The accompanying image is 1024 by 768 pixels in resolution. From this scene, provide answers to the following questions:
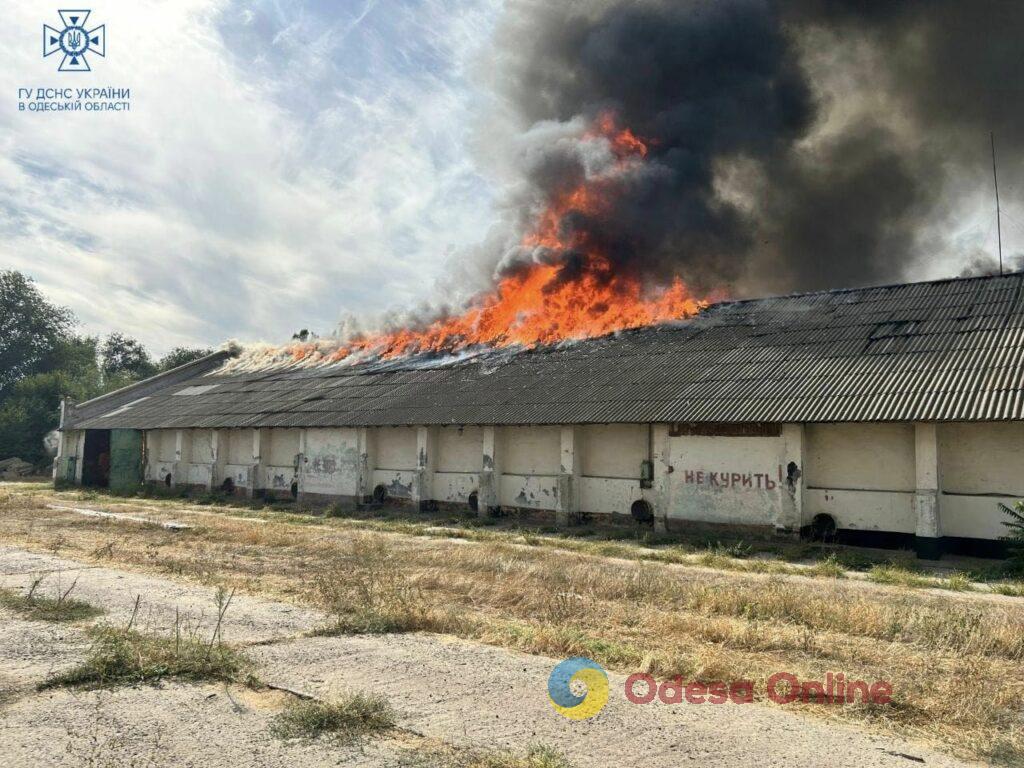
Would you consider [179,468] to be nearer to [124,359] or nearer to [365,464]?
[365,464]

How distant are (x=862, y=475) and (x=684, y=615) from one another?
9366mm

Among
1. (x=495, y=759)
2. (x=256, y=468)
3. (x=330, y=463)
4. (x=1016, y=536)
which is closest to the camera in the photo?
(x=495, y=759)

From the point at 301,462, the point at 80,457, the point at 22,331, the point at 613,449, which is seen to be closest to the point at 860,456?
the point at 613,449

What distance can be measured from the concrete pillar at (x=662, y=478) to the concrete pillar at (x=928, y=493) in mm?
5442

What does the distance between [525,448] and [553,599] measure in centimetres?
1230

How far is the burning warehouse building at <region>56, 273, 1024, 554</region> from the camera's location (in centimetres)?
1484

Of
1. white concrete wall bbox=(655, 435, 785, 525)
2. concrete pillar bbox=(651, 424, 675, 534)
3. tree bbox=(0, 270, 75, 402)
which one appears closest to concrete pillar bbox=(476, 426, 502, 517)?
concrete pillar bbox=(651, 424, 675, 534)

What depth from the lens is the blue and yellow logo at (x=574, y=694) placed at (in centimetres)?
538

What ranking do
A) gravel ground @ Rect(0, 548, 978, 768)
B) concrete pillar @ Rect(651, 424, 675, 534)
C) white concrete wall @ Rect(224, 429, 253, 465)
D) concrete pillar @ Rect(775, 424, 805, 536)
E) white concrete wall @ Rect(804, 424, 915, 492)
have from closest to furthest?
gravel ground @ Rect(0, 548, 978, 768) < white concrete wall @ Rect(804, 424, 915, 492) < concrete pillar @ Rect(775, 424, 805, 536) < concrete pillar @ Rect(651, 424, 675, 534) < white concrete wall @ Rect(224, 429, 253, 465)

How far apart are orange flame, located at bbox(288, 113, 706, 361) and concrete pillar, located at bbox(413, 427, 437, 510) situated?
236 inches

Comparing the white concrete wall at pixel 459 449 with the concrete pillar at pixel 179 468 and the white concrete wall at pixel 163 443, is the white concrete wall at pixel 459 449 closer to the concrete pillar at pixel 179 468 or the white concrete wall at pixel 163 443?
the concrete pillar at pixel 179 468

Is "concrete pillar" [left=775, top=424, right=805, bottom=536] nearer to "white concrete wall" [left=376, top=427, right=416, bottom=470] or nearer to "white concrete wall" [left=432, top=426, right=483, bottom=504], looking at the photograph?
"white concrete wall" [left=432, top=426, right=483, bottom=504]

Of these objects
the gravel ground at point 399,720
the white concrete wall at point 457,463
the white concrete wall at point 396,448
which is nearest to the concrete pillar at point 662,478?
the white concrete wall at point 457,463

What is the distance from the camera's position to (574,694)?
5.74 meters
